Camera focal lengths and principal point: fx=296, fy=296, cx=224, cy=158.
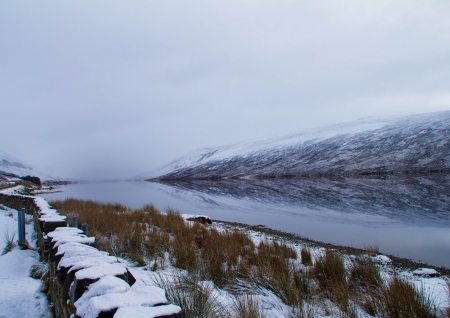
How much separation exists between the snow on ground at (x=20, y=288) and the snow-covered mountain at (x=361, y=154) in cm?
5991

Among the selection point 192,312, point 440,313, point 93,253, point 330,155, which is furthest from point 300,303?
point 330,155

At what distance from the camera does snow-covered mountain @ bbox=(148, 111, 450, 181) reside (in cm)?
5864

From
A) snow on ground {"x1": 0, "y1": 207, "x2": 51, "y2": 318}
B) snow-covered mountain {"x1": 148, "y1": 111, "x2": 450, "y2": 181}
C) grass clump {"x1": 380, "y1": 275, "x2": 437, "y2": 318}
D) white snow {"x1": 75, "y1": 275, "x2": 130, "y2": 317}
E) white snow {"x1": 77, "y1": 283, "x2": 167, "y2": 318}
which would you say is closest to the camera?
white snow {"x1": 77, "y1": 283, "x2": 167, "y2": 318}

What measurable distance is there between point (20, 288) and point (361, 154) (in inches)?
2989

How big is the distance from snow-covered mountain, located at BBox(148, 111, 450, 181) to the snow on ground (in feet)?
197

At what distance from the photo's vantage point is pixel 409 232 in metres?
11.2

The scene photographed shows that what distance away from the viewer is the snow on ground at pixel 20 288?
3.65m

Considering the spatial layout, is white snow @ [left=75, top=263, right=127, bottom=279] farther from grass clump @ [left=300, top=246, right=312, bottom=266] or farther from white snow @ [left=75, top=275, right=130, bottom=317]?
grass clump @ [left=300, top=246, right=312, bottom=266]

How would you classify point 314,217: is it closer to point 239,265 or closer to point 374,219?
point 374,219

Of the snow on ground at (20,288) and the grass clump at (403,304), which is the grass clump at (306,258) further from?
the snow on ground at (20,288)

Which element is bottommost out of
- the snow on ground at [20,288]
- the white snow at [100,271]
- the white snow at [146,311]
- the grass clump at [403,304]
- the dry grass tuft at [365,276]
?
the dry grass tuft at [365,276]

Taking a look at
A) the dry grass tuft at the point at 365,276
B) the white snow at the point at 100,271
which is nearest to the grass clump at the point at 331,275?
the dry grass tuft at the point at 365,276

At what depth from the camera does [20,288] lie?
14.2 ft

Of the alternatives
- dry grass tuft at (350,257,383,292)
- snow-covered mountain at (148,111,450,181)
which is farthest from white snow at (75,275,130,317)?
snow-covered mountain at (148,111,450,181)
